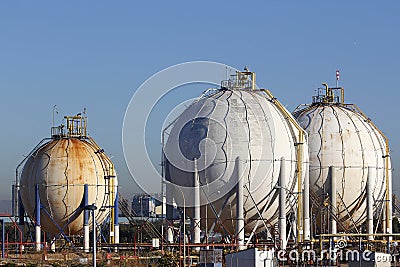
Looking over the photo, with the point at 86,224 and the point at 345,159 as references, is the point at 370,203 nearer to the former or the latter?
the point at 345,159

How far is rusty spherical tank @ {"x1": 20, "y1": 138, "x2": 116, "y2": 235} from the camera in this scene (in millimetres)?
52969

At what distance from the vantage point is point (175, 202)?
43156mm

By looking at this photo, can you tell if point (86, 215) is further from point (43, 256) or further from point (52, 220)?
point (43, 256)

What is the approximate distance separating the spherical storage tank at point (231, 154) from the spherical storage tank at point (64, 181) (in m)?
11.1

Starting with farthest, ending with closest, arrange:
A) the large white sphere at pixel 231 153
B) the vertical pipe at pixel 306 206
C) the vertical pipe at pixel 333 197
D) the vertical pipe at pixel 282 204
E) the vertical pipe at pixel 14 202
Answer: the vertical pipe at pixel 14 202
the vertical pipe at pixel 333 197
the vertical pipe at pixel 306 206
the vertical pipe at pixel 282 204
the large white sphere at pixel 231 153

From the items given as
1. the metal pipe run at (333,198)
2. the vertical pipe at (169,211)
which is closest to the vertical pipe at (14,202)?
the vertical pipe at (169,211)

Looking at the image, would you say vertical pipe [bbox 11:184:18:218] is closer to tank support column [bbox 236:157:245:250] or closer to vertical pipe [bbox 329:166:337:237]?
tank support column [bbox 236:157:245:250]

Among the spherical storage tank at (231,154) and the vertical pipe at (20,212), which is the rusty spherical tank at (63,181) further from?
the spherical storage tank at (231,154)

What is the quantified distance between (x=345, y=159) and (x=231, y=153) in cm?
1139

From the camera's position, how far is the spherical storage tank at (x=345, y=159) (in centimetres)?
5078

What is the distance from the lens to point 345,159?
168ft

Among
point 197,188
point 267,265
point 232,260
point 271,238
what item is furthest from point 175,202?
point 267,265

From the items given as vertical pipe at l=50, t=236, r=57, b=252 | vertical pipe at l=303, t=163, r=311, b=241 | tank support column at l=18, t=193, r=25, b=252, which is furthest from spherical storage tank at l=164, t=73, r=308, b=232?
tank support column at l=18, t=193, r=25, b=252

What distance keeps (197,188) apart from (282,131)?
5257 millimetres
